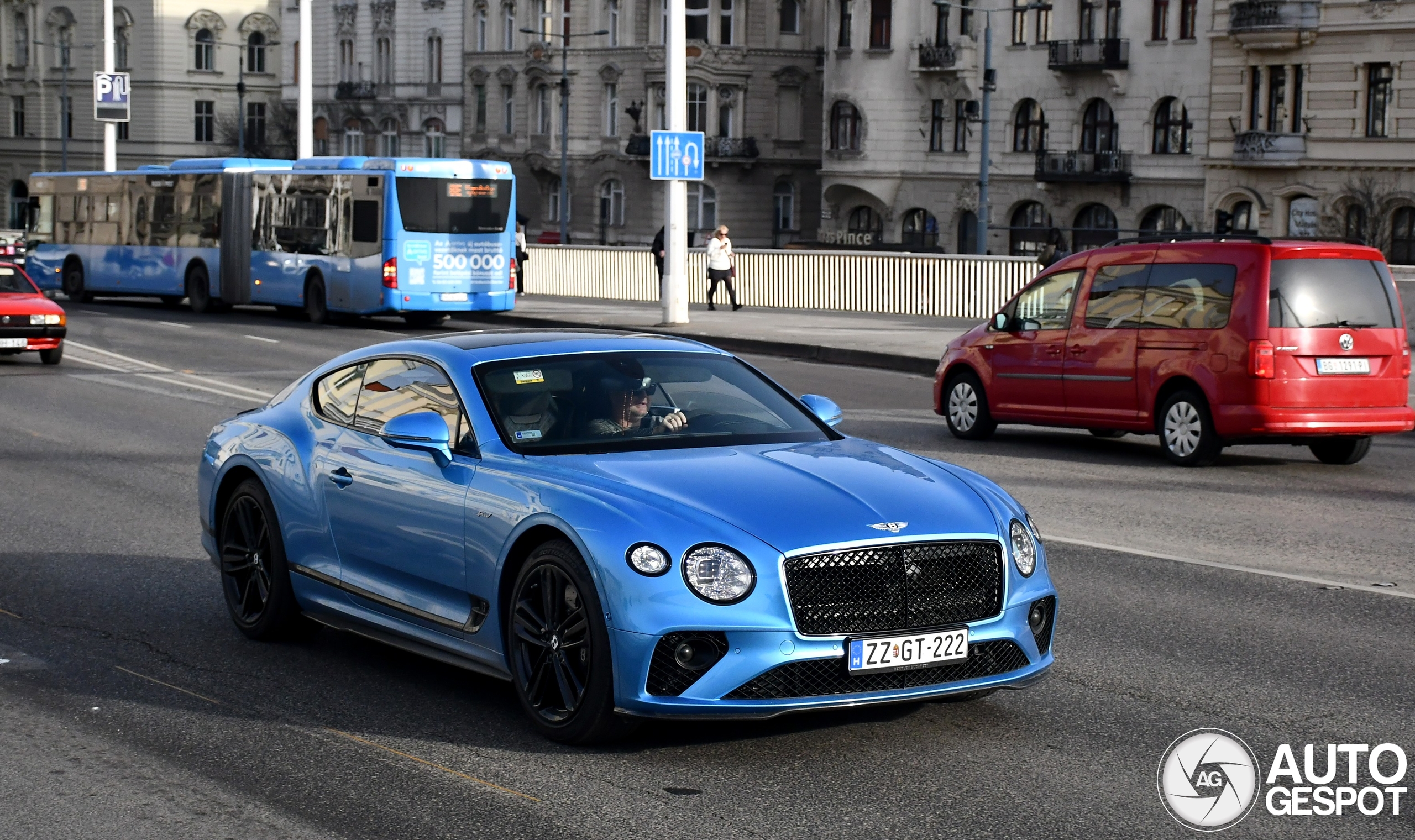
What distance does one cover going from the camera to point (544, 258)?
1763 inches

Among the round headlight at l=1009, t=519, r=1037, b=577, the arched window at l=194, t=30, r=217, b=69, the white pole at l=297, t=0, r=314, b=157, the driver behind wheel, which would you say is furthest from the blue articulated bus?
A: the arched window at l=194, t=30, r=217, b=69

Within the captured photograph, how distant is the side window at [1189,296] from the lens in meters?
14.7

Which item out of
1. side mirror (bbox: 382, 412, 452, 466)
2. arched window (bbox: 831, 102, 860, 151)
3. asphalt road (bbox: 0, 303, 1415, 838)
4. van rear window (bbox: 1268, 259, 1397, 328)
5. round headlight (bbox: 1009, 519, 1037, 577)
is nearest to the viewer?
asphalt road (bbox: 0, 303, 1415, 838)

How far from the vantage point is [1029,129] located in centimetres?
6888

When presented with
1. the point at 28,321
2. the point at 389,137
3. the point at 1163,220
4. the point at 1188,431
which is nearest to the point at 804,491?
the point at 1188,431

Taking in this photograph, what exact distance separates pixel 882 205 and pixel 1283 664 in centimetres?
6724

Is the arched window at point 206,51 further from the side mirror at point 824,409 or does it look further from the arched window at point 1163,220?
the side mirror at point 824,409

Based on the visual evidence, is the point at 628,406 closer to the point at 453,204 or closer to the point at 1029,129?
the point at 453,204

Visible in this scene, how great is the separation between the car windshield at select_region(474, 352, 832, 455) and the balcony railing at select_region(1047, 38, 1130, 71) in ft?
195

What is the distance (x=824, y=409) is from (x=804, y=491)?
1494 mm

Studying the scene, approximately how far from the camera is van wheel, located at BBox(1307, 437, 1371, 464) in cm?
1542

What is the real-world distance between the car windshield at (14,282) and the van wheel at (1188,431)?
49.5 feet

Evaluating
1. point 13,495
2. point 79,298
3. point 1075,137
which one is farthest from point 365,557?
point 1075,137

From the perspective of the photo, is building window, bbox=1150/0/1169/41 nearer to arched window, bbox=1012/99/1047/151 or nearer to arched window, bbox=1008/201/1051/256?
arched window, bbox=1012/99/1047/151
